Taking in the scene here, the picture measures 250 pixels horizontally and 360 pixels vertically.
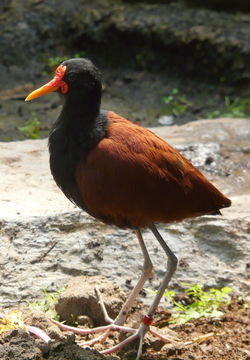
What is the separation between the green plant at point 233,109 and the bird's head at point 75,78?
4.90m

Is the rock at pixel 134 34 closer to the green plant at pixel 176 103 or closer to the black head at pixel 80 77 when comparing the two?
the green plant at pixel 176 103

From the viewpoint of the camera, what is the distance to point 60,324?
4367mm

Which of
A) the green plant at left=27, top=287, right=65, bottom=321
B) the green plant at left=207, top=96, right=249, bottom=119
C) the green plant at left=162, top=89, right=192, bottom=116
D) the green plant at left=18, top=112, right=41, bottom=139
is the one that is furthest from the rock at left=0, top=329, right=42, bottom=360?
the green plant at left=162, top=89, right=192, bottom=116

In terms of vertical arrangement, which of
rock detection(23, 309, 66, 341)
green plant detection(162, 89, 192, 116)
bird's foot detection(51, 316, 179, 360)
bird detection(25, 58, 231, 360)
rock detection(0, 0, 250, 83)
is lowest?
green plant detection(162, 89, 192, 116)

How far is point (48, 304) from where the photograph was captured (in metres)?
4.61

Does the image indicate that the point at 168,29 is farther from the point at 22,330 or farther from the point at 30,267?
the point at 22,330

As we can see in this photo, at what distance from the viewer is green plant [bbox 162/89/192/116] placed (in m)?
9.24

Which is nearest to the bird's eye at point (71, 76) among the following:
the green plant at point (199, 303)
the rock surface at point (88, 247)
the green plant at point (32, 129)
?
the rock surface at point (88, 247)

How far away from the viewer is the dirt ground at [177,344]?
3648mm

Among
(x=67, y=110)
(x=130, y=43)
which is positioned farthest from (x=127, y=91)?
(x=67, y=110)

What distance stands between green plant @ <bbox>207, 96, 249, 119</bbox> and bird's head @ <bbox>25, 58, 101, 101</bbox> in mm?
4902

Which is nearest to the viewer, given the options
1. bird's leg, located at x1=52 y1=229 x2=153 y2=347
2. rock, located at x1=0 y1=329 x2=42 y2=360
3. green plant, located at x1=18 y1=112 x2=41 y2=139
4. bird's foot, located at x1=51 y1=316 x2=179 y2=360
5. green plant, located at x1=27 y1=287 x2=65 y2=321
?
rock, located at x1=0 y1=329 x2=42 y2=360

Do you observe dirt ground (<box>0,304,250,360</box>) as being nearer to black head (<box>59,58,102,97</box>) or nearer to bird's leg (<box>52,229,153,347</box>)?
bird's leg (<box>52,229,153,347</box>)

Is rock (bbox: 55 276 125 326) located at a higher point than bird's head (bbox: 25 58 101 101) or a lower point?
lower
